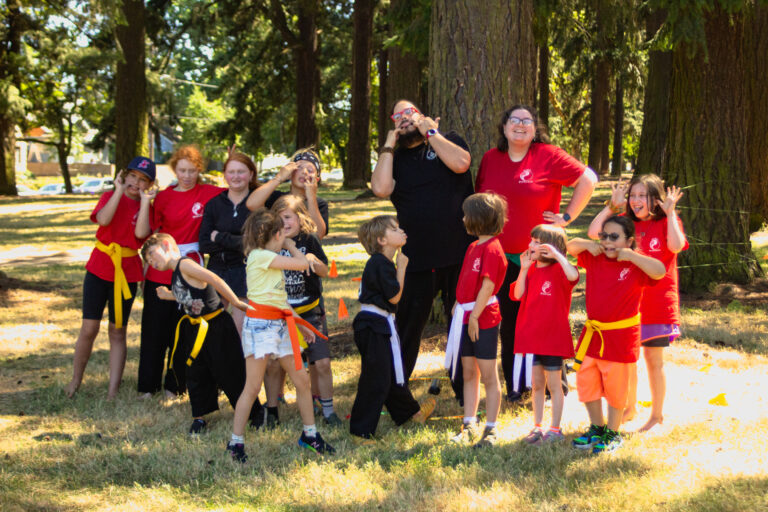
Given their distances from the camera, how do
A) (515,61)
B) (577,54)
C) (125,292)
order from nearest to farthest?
(125,292), (515,61), (577,54)

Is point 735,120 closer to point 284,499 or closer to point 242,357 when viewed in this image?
point 242,357

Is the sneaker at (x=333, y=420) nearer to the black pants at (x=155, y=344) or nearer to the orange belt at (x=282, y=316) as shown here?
the orange belt at (x=282, y=316)

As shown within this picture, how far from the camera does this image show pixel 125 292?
20.1ft

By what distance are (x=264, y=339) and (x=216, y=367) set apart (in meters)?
0.74

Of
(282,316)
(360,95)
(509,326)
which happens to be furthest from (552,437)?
(360,95)

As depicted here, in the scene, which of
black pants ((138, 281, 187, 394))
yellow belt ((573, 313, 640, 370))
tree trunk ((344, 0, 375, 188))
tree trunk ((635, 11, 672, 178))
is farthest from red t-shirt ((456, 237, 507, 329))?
tree trunk ((344, 0, 375, 188))

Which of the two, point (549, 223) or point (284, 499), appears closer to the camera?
point (284, 499)

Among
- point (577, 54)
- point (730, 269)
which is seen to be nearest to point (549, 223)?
point (730, 269)

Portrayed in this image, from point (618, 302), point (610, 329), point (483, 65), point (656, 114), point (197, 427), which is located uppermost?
point (656, 114)

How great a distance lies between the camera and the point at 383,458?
458 cm

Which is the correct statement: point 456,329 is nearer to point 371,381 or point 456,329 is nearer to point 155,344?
point 371,381

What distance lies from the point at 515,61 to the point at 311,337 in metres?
3.11

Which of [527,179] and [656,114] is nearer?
[527,179]

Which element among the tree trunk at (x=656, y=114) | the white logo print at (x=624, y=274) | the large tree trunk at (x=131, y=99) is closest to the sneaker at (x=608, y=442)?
the white logo print at (x=624, y=274)
